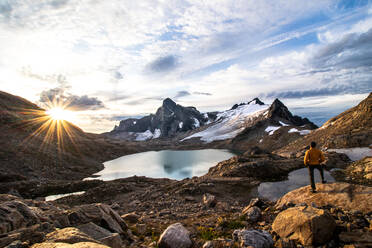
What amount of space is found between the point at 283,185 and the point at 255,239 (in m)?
17.3

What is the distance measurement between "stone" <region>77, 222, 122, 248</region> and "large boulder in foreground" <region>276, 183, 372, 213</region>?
26.3ft

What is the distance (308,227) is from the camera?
5.91 metres

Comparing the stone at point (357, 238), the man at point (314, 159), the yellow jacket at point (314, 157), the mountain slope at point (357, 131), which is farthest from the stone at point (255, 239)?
the mountain slope at point (357, 131)

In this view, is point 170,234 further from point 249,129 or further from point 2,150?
point 249,129

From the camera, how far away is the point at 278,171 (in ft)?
87.2

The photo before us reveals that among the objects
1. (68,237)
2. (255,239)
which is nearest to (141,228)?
(68,237)

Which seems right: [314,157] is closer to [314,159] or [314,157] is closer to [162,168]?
[314,159]

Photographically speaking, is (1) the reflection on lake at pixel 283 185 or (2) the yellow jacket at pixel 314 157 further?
(1) the reflection on lake at pixel 283 185

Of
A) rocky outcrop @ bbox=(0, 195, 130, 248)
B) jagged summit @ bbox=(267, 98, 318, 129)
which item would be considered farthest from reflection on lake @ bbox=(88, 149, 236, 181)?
jagged summit @ bbox=(267, 98, 318, 129)

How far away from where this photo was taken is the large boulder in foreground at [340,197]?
8.03 m

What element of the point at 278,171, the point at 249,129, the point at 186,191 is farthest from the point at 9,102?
the point at 249,129

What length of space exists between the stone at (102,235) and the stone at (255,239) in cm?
458

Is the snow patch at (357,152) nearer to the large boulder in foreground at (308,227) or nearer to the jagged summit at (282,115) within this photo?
the large boulder in foreground at (308,227)

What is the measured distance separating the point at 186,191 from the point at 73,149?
77.7m
